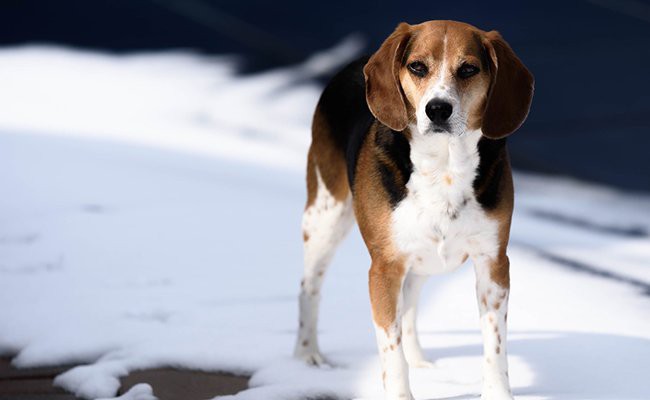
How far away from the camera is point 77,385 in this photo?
378 centimetres

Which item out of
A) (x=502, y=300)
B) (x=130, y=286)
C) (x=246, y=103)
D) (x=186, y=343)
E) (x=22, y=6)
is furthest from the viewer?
(x=22, y=6)

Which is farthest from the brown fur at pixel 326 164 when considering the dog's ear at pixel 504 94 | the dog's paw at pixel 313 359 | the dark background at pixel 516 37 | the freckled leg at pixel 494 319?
the dark background at pixel 516 37

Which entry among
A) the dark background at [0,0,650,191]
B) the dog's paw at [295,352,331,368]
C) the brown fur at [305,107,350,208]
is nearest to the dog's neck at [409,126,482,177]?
the brown fur at [305,107,350,208]

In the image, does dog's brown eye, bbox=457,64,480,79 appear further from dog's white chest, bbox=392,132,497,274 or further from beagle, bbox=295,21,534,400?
dog's white chest, bbox=392,132,497,274

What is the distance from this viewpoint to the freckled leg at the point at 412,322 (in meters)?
3.83

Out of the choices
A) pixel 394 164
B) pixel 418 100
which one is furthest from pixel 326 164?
pixel 418 100

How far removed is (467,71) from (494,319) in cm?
77

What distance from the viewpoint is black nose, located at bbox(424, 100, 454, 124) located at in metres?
2.95

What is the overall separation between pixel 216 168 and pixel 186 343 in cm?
265

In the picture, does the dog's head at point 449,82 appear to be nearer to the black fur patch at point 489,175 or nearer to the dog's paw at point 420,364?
the black fur patch at point 489,175

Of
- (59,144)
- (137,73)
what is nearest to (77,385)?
(59,144)

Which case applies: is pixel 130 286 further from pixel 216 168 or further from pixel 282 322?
pixel 216 168

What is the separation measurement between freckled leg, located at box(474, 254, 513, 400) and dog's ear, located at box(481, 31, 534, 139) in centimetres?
42

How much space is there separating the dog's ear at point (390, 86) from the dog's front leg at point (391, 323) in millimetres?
440
